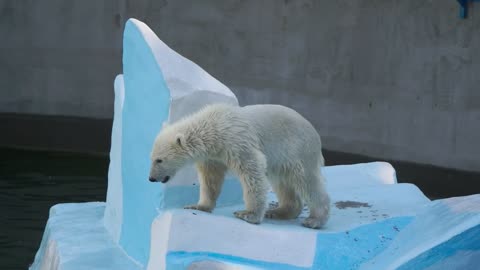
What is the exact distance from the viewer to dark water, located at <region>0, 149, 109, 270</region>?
21.2ft

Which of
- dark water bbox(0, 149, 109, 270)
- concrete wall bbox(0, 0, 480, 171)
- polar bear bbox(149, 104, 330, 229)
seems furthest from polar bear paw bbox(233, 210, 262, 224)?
concrete wall bbox(0, 0, 480, 171)

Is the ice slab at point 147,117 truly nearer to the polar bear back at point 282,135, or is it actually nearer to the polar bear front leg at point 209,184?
the polar bear front leg at point 209,184

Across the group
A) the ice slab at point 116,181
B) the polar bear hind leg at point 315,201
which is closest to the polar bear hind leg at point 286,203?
the polar bear hind leg at point 315,201

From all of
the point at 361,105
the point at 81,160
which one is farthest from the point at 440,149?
the point at 81,160

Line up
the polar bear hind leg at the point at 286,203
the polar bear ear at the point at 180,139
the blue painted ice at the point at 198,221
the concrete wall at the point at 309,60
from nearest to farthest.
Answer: the blue painted ice at the point at 198,221 → the polar bear ear at the point at 180,139 → the polar bear hind leg at the point at 286,203 → the concrete wall at the point at 309,60

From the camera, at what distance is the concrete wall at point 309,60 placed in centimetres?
800

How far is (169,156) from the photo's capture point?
327 cm

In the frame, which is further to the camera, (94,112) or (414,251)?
(94,112)

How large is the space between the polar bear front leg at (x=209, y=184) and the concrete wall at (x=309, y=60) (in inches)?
189

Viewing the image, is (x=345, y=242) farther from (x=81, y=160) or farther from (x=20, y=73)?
(x=20, y=73)

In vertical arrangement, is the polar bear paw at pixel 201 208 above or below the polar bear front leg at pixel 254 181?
below

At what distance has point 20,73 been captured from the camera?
34.6ft

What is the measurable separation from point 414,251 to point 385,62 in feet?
18.4

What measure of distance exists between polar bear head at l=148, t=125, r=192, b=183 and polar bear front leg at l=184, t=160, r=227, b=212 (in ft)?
0.65
